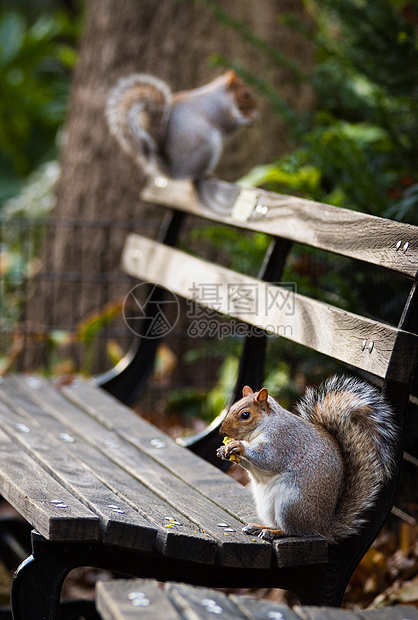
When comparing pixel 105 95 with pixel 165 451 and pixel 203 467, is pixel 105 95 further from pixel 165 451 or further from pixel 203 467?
pixel 203 467

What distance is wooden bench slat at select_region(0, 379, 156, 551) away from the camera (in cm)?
157

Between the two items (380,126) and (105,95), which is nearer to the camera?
(380,126)

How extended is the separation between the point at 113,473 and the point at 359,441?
66cm

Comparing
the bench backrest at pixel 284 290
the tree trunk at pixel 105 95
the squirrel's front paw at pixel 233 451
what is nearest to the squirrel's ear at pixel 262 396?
the squirrel's front paw at pixel 233 451

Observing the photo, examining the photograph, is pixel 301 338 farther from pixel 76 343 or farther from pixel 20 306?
pixel 20 306

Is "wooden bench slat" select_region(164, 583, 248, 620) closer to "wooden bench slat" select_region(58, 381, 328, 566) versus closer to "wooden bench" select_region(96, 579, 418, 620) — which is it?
"wooden bench" select_region(96, 579, 418, 620)

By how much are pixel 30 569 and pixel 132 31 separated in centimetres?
391

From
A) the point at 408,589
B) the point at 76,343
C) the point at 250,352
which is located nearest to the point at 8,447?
the point at 250,352

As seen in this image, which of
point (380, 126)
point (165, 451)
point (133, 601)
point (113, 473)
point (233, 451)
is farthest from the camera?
point (380, 126)

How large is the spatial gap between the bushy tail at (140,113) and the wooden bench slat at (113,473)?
3.12 feet

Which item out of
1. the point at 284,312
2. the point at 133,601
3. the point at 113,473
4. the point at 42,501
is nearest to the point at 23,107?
the point at 284,312

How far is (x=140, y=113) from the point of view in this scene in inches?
112

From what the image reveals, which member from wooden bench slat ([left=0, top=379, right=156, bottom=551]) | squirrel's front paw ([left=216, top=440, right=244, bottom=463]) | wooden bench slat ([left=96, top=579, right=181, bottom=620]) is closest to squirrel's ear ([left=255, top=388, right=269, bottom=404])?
squirrel's front paw ([left=216, top=440, right=244, bottom=463])

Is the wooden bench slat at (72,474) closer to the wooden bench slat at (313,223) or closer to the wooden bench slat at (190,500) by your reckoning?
the wooden bench slat at (190,500)
